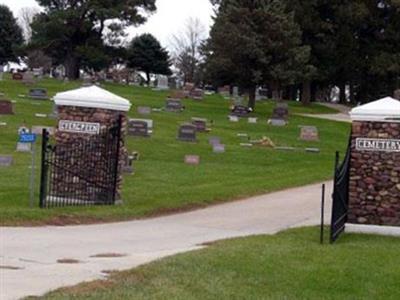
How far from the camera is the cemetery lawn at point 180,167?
15.4 meters

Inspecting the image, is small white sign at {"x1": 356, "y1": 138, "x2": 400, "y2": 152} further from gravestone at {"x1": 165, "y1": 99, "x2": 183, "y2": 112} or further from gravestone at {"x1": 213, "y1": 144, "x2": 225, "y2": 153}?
gravestone at {"x1": 165, "y1": 99, "x2": 183, "y2": 112}

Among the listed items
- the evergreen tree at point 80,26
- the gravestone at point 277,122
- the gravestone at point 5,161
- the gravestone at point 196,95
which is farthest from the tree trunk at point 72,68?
the gravestone at point 5,161

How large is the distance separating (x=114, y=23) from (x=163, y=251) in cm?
5278

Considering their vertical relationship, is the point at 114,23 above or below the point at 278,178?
above

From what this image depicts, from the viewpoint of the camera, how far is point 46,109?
34.8 m

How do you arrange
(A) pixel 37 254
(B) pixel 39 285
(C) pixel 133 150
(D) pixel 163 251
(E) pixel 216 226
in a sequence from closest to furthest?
1. (B) pixel 39 285
2. (A) pixel 37 254
3. (D) pixel 163 251
4. (E) pixel 216 226
5. (C) pixel 133 150

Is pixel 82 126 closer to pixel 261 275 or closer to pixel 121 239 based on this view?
pixel 121 239

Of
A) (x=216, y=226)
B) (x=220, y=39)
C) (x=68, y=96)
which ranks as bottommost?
(x=216, y=226)

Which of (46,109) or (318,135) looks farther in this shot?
(318,135)

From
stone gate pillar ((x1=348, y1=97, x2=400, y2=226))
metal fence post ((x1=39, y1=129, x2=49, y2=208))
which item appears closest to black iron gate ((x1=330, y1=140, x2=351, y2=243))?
stone gate pillar ((x1=348, y1=97, x2=400, y2=226))

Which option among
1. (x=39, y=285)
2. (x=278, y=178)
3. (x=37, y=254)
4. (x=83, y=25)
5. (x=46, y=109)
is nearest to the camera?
(x=39, y=285)

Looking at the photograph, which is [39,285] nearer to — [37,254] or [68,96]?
[37,254]

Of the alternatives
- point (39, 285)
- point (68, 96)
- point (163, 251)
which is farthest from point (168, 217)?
point (39, 285)

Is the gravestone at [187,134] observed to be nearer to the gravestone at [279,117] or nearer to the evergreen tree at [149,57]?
the gravestone at [279,117]
